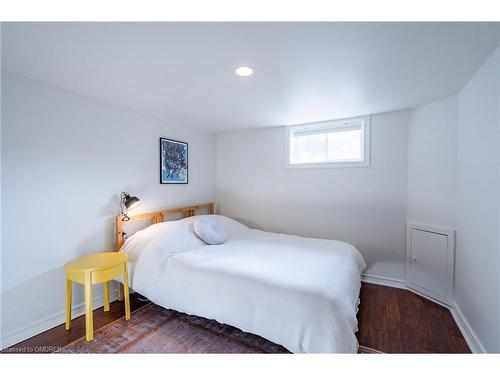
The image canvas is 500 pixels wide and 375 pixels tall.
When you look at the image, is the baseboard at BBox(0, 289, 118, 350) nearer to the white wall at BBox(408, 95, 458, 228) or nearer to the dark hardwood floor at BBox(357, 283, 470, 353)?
the dark hardwood floor at BBox(357, 283, 470, 353)

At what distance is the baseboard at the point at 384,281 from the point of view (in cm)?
265

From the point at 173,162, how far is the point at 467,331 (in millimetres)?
3544

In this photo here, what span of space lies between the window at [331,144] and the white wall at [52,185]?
7.27 ft

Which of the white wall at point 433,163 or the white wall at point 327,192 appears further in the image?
the white wall at point 327,192

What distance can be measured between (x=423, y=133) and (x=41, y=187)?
3894 mm

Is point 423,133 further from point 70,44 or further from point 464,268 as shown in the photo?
point 70,44

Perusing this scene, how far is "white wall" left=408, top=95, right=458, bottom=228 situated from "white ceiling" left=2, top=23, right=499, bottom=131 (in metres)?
0.21

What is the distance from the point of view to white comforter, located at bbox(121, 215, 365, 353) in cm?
137

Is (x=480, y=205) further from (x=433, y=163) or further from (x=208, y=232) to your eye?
(x=208, y=232)

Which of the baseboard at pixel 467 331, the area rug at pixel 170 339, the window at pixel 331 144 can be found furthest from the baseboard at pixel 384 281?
the window at pixel 331 144

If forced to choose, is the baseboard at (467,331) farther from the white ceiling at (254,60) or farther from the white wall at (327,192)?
the white ceiling at (254,60)

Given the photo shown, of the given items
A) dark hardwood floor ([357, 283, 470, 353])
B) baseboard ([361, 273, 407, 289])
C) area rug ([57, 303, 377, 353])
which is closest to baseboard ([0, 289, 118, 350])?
area rug ([57, 303, 377, 353])

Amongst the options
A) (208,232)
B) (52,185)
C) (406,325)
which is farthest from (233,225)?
(406,325)
